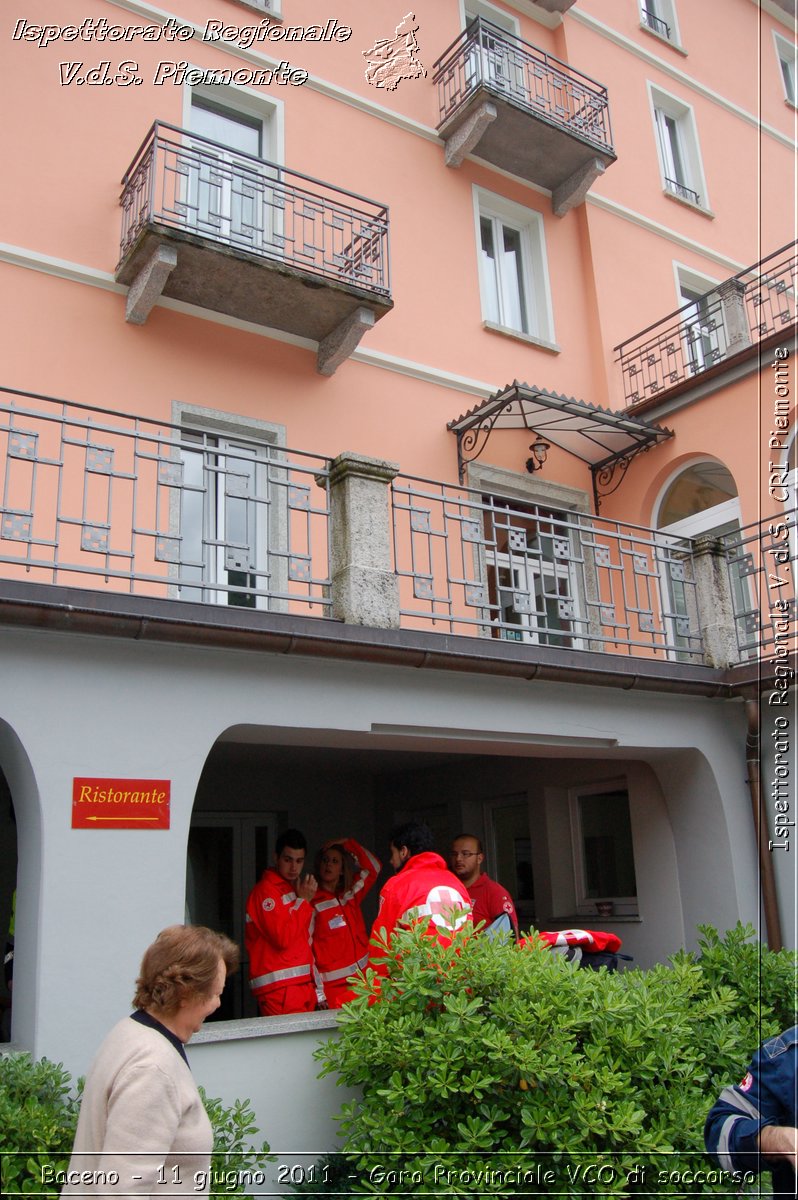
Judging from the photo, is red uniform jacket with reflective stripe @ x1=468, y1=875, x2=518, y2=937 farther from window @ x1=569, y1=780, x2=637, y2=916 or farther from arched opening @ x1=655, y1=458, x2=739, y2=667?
arched opening @ x1=655, y1=458, x2=739, y2=667

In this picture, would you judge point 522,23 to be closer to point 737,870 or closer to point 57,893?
point 737,870

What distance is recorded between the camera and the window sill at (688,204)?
1484cm

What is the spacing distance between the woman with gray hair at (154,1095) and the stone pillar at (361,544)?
11.6 ft

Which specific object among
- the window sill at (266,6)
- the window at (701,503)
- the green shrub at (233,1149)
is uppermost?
the window sill at (266,6)

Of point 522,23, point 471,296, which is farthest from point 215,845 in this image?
point 522,23

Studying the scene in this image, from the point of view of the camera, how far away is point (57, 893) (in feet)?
16.9

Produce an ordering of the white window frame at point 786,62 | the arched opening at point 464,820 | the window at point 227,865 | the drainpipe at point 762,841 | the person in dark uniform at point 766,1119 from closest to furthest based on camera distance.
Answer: the person in dark uniform at point 766,1119 < the drainpipe at point 762,841 < the arched opening at point 464,820 < the window at point 227,865 < the white window frame at point 786,62

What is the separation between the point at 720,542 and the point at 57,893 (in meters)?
6.37

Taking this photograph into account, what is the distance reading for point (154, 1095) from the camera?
2924 mm

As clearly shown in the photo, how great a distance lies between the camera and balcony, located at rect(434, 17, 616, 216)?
12156 millimetres

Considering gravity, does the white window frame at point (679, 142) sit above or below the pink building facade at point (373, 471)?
above

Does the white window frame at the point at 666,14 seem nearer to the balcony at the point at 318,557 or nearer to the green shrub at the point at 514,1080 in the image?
the balcony at the point at 318,557

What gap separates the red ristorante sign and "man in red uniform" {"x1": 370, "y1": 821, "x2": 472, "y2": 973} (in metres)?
1.33

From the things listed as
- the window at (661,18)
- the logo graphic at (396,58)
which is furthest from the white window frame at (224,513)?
the window at (661,18)
